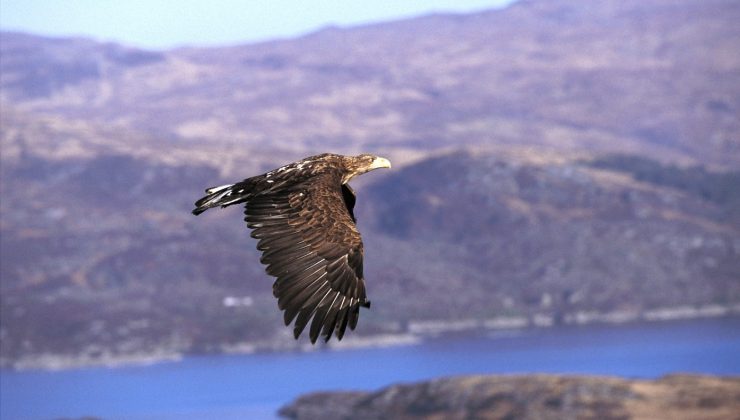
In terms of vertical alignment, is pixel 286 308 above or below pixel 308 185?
below

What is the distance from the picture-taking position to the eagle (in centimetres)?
1267

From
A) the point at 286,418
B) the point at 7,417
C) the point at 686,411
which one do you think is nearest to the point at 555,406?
the point at 686,411

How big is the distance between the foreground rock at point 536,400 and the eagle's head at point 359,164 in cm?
11663

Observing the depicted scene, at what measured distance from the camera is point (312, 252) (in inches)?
524

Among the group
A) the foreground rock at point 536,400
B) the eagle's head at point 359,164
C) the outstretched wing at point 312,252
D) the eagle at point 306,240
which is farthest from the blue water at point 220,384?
the outstretched wing at point 312,252

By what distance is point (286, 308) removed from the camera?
12.4 m

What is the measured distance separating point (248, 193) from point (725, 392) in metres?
127

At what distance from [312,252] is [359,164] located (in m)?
1.98

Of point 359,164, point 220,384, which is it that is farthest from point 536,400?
point 359,164

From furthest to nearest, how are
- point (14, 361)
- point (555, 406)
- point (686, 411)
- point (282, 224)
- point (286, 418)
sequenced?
point (14, 361) < point (286, 418) < point (555, 406) < point (686, 411) < point (282, 224)

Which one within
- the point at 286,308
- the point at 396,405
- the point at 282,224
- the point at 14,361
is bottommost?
the point at 286,308

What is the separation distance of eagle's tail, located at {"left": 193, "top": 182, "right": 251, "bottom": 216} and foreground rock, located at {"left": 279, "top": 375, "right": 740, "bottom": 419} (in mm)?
118542

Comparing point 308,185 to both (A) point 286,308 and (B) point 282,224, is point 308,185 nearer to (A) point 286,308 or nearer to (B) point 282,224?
(B) point 282,224

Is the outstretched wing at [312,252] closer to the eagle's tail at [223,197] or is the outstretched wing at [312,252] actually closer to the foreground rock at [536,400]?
the eagle's tail at [223,197]
